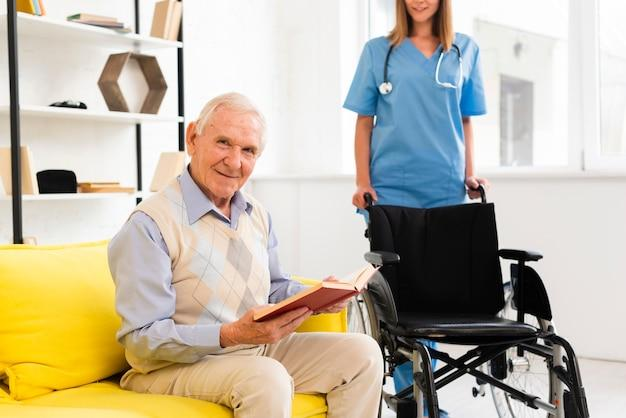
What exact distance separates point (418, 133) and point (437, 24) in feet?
1.28

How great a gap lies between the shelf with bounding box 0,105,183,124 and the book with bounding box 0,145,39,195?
0.55 feet

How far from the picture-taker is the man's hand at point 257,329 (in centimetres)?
162

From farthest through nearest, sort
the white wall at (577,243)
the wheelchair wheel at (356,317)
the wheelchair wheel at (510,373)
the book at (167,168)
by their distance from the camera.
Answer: the book at (167,168)
the white wall at (577,243)
the wheelchair wheel at (356,317)
the wheelchair wheel at (510,373)

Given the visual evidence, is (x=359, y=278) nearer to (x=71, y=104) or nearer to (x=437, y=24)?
(x=437, y=24)

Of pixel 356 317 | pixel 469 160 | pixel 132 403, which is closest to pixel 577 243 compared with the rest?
pixel 469 160

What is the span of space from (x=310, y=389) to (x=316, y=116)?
305 cm

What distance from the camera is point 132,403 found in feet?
5.47

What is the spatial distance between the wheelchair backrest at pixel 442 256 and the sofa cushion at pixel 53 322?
1012 millimetres

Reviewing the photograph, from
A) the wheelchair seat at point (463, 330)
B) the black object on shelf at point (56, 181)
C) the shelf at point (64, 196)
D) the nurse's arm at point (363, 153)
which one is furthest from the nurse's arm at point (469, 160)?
the black object on shelf at point (56, 181)

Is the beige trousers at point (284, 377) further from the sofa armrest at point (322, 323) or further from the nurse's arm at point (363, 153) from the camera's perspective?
the nurse's arm at point (363, 153)

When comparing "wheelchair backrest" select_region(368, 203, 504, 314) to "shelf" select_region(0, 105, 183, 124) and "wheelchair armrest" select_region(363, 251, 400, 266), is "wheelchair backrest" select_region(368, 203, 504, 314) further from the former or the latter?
"shelf" select_region(0, 105, 183, 124)

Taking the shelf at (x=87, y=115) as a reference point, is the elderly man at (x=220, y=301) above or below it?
below

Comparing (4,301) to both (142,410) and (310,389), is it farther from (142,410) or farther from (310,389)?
(310,389)

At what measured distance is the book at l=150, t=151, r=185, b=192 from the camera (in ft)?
12.4
